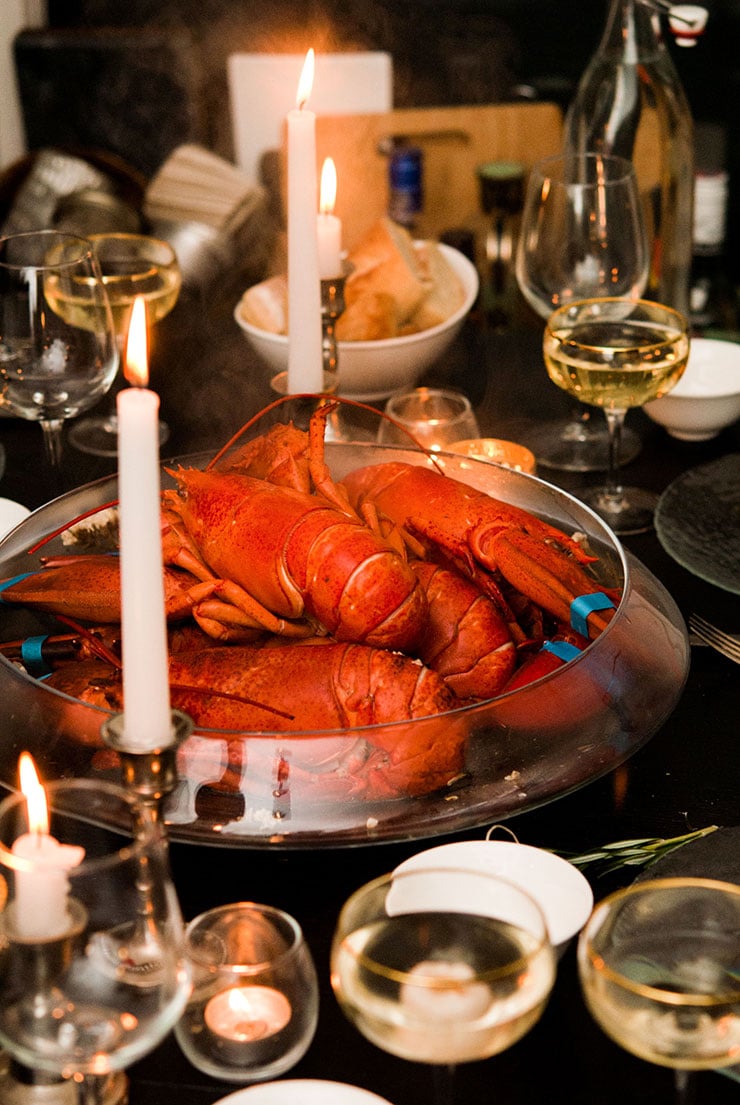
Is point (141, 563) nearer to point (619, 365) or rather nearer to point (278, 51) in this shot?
point (619, 365)

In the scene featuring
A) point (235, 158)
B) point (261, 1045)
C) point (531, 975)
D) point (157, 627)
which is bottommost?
point (235, 158)

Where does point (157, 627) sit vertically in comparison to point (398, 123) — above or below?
above

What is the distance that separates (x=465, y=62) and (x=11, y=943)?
334 cm

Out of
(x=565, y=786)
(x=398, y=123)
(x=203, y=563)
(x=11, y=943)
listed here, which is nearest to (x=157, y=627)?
(x=11, y=943)

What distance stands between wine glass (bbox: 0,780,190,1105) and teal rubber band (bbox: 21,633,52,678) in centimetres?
43

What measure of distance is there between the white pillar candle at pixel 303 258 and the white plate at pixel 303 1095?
32.9 inches

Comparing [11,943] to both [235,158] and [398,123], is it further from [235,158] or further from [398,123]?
[235,158]

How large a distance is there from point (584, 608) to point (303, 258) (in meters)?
0.52

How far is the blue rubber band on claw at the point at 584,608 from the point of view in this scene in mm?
1191

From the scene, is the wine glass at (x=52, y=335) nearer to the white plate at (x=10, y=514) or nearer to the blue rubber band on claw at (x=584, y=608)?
the white plate at (x=10, y=514)

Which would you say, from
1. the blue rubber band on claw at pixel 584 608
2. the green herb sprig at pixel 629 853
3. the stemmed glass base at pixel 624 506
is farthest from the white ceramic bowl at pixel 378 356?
the green herb sprig at pixel 629 853

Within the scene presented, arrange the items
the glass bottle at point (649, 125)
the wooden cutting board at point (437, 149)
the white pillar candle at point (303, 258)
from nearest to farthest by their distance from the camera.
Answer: the white pillar candle at point (303, 258), the glass bottle at point (649, 125), the wooden cutting board at point (437, 149)

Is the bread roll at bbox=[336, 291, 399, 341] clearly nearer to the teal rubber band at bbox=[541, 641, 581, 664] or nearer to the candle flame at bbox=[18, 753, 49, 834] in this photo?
the teal rubber band at bbox=[541, 641, 581, 664]

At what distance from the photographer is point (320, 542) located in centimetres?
126
